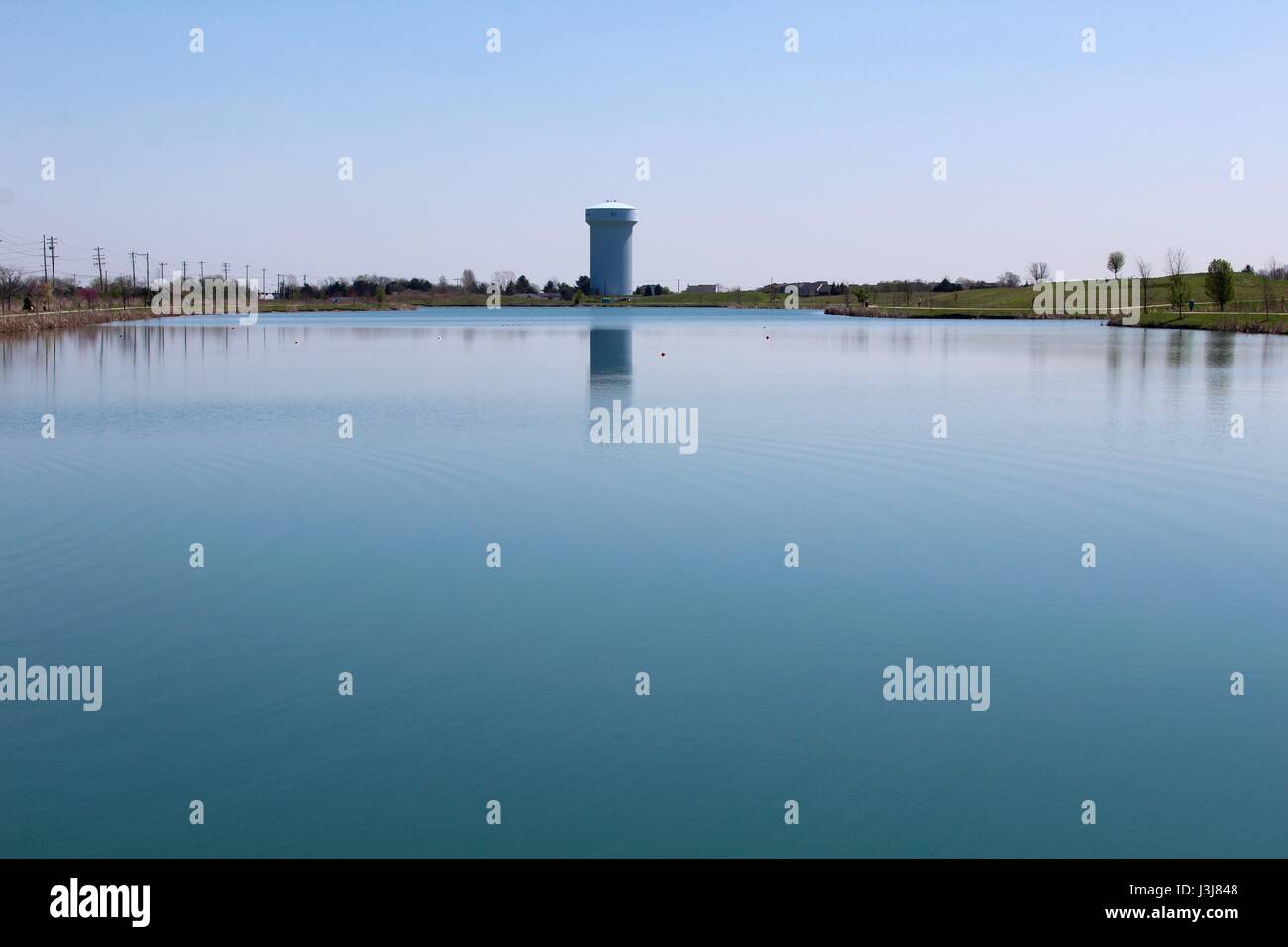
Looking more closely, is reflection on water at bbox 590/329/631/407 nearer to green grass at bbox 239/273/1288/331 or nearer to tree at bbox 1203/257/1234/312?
green grass at bbox 239/273/1288/331

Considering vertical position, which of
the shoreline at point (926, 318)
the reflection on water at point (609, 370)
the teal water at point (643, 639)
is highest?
the shoreline at point (926, 318)

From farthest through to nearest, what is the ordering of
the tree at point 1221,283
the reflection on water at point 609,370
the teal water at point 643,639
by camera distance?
the tree at point 1221,283, the reflection on water at point 609,370, the teal water at point 643,639

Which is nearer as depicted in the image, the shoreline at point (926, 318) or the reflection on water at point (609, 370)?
the reflection on water at point (609, 370)

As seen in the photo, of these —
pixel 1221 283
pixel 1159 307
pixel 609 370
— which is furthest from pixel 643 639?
pixel 1159 307

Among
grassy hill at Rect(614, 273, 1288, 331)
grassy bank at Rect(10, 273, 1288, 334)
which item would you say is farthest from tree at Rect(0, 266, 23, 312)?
grassy hill at Rect(614, 273, 1288, 331)

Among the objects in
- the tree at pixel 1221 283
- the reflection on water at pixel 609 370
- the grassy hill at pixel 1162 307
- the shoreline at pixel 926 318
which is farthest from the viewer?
the tree at pixel 1221 283

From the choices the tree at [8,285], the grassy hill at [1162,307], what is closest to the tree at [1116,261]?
the grassy hill at [1162,307]

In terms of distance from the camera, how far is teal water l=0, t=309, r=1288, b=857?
9211mm

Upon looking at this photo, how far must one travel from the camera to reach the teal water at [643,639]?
Result: 9.21 meters

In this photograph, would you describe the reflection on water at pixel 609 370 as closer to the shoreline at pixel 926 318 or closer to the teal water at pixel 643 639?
the teal water at pixel 643 639

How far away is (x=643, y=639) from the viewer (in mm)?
13359

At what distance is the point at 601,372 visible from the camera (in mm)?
51438

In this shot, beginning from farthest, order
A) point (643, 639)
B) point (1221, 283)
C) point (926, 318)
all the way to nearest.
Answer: point (926, 318) → point (1221, 283) → point (643, 639)

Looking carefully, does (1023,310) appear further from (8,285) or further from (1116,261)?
(8,285)
